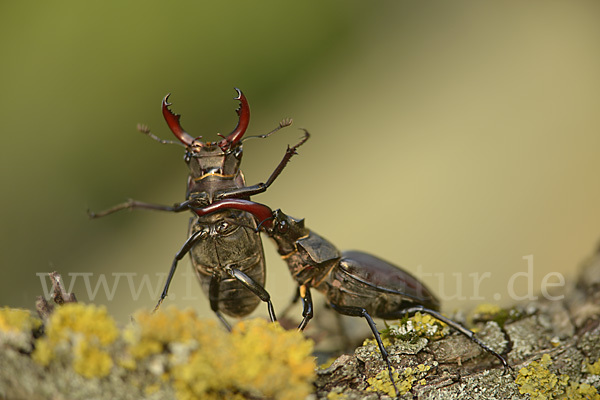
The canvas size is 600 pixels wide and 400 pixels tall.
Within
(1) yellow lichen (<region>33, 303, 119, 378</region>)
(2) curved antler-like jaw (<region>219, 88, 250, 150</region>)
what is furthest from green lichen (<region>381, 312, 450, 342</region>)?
(1) yellow lichen (<region>33, 303, 119, 378</region>)

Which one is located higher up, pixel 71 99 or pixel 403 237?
pixel 71 99

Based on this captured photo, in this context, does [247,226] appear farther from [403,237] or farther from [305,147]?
[305,147]

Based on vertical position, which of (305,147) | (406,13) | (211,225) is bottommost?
(211,225)

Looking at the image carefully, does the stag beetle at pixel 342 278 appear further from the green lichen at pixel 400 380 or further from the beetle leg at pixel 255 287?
the green lichen at pixel 400 380

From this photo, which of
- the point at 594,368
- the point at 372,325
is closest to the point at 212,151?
the point at 372,325

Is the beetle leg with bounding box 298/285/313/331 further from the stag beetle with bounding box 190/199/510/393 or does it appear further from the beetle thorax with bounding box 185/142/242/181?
the beetle thorax with bounding box 185/142/242/181

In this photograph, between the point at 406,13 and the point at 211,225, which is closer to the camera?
the point at 211,225

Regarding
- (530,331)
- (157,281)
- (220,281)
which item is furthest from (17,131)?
(530,331)
